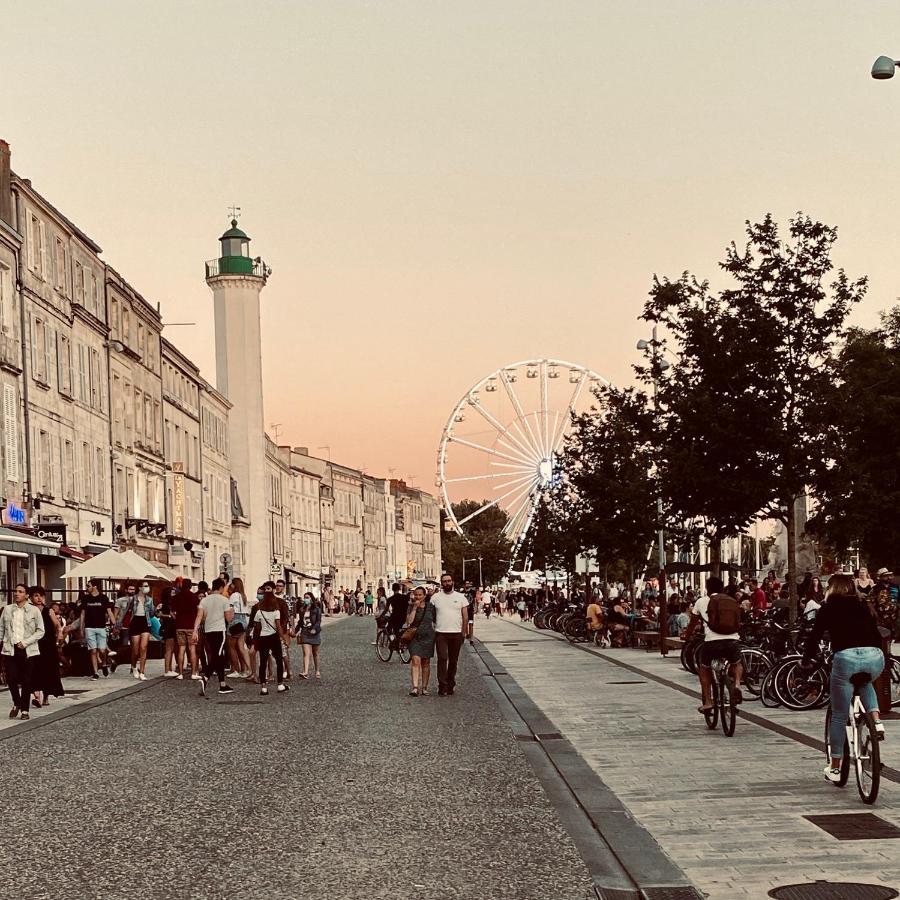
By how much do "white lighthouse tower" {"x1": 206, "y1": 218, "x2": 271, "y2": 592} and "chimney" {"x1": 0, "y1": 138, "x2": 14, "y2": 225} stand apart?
41.2 metres

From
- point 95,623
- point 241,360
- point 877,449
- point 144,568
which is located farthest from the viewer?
point 241,360

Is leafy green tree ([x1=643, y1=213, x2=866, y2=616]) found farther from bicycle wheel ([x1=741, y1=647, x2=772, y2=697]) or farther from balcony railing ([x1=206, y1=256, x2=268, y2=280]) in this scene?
balcony railing ([x1=206, y1=256, x2=268, y2=280])

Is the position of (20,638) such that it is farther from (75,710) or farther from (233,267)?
(233,267)

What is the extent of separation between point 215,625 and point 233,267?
5981cm

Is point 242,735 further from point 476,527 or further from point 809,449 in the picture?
point 476,527

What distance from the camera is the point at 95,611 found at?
1179 inches

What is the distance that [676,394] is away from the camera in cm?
2833

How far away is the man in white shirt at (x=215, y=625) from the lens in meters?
26.0

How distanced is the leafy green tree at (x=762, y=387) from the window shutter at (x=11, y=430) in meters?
19.3

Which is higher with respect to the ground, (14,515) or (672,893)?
(14,515)

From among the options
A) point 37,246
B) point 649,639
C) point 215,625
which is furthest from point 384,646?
point 37,246

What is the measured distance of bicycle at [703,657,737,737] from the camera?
15.7m

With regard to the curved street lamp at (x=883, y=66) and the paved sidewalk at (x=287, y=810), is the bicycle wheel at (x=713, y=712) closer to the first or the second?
the paved sidewalk at (x=287, y=810)

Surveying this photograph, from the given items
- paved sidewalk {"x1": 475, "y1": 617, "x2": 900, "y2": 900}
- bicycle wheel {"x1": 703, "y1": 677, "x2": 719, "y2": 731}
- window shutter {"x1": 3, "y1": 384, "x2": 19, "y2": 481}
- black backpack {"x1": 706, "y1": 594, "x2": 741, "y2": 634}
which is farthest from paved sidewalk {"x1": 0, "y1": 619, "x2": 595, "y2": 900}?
window shutter {"x1": 3, "y1": 384, "x2": 19, "y2": 481}
